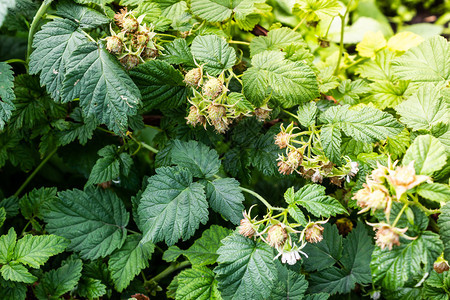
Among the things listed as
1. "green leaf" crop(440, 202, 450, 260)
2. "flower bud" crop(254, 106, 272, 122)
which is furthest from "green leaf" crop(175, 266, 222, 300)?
"green leaf" crop(440, 202, 450, 260)

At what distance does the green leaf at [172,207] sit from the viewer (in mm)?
1166

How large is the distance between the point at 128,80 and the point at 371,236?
39.0 inches

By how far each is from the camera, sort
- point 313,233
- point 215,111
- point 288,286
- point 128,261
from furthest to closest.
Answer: point 128,261, point 288,286, point 215,111, point 313,233

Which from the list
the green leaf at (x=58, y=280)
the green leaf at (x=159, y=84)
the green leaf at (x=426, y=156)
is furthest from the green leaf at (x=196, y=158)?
the green leaf at (x=426, y=156)

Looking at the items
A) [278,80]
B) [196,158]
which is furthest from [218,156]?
[278,80]

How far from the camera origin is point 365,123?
1149 mm

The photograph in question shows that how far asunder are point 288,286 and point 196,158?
49 cm

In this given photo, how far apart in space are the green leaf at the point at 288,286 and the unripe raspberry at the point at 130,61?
743 millimetres

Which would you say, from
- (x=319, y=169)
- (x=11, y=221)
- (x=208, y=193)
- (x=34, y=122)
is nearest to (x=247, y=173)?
(x=208, y=193)

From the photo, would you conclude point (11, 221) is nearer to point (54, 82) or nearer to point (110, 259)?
point (110, 259)

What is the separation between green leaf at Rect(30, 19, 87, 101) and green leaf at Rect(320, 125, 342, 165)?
30.4 inches

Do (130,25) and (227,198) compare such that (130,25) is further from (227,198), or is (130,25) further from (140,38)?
(227,198)

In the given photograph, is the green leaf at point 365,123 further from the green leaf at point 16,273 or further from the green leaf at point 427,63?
the green leaf at point 16,273

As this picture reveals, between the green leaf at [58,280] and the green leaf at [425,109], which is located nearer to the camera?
the green leaf at [425,109]
